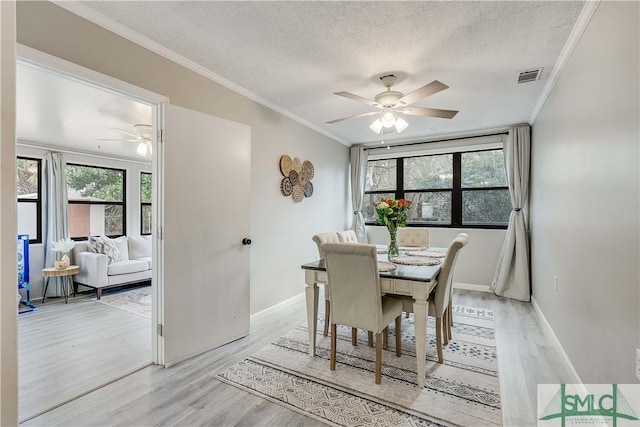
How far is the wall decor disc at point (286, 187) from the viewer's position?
378cm

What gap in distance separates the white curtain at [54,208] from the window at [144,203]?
1.31m

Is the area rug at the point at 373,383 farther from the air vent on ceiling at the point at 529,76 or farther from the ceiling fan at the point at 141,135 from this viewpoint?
the ceiling fan at the point at 141,135

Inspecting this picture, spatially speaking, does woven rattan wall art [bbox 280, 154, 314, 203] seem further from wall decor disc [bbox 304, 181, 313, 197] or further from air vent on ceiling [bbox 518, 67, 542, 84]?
air vent on ceiling [bbox 518, 67, 542, 84]

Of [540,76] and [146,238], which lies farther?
[146,238]

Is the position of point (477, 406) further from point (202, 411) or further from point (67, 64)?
point (67, 64)

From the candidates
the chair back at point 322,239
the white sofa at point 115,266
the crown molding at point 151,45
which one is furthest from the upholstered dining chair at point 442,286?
the white sofa at point 115,266

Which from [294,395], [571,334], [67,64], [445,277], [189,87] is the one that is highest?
[189,87]

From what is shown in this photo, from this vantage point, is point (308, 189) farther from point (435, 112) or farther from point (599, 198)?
point (599, 198)

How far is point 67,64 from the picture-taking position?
6.02 ft

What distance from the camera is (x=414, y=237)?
13.0 feet

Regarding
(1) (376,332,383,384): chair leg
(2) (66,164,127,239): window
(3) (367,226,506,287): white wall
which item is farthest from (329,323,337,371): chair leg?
(2) (66,164,127,239): window

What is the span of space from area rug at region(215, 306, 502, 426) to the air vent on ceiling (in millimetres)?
2452

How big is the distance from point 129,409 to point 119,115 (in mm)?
3037

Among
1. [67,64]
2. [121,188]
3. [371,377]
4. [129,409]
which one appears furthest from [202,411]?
[121,188]
